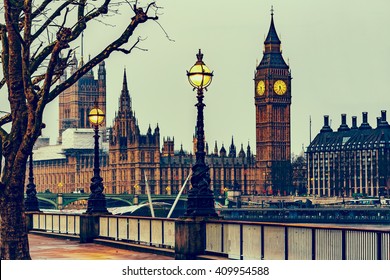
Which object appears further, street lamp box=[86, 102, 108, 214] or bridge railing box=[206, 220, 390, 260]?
street lamp box=[86, 102, 108, 214]

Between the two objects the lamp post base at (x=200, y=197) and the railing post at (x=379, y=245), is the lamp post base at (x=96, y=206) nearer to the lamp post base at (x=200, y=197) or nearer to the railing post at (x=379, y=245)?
the lamp post base at (x=200, y=197)

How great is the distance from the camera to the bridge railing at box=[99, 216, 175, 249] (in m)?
23.5

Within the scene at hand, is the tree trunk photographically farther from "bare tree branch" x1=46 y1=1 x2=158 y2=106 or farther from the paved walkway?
the paved walkway

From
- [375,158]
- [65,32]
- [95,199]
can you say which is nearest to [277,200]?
[375,158]

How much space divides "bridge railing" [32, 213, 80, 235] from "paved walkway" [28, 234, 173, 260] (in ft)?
6.23

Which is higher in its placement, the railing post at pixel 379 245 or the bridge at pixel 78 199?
the railing post at pixel 379 245

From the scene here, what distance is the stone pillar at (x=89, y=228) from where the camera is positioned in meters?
28.7

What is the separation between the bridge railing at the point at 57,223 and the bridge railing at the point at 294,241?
444 inches

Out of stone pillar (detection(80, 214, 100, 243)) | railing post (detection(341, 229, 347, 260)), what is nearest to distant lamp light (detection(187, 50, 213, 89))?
railing post (detection(341, 229, 347, 260))

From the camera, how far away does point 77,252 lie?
80.9 feet

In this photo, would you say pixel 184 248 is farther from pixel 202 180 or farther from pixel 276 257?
pixel 276 257

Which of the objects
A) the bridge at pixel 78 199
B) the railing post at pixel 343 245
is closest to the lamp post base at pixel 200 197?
the railing post at pixel 343 245
